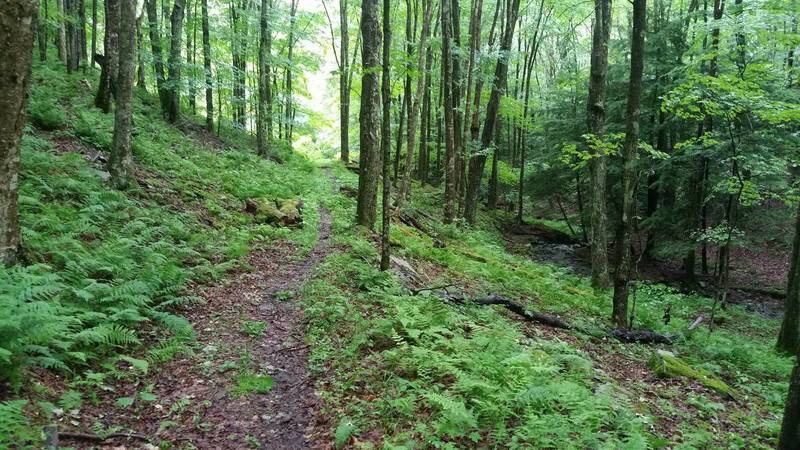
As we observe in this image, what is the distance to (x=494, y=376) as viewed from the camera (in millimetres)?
5430

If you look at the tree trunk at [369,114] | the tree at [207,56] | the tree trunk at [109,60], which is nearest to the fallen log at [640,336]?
the tree trunk at [369,114]

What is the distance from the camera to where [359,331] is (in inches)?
270

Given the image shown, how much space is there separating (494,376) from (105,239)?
6729 millimetres

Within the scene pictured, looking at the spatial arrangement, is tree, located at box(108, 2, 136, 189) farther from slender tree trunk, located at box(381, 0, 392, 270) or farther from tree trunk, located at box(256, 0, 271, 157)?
tree trunk, located at box(256, 0, 271, 157)

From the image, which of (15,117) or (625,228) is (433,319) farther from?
(15,117)

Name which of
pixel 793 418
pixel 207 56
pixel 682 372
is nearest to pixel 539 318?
pixel 682 372

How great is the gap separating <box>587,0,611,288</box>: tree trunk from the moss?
563cm

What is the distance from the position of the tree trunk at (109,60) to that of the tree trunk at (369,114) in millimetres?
7512

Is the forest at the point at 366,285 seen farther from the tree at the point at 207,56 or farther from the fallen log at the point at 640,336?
the tree at the point at 207,56

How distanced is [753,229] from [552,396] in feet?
56.6

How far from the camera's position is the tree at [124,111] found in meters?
10.4

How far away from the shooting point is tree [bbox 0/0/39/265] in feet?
16.2

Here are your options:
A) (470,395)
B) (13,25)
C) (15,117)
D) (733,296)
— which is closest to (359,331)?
(470,395)

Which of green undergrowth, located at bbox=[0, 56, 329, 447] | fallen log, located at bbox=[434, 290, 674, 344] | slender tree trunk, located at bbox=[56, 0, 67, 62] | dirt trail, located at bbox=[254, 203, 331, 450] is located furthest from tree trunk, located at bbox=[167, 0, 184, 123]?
fallen log, located at bbox=[434, 290, 674, 344]
